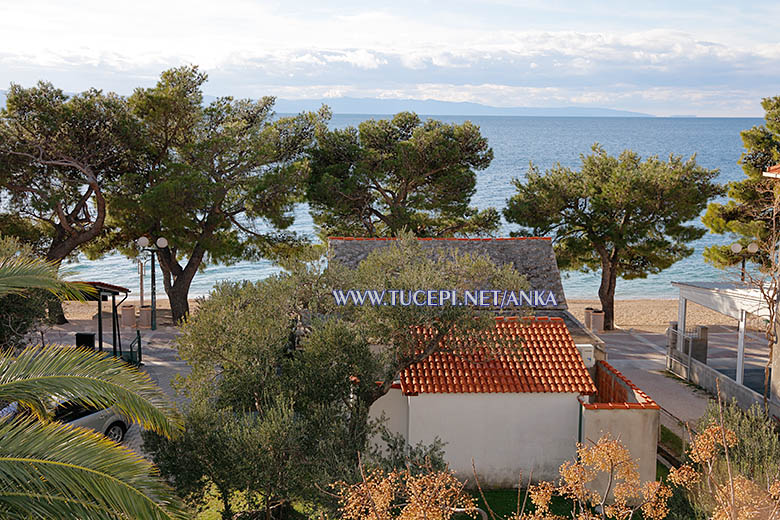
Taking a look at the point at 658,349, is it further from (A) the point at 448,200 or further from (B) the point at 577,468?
(B) the point at 577,468

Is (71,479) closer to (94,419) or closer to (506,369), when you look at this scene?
(94,419)

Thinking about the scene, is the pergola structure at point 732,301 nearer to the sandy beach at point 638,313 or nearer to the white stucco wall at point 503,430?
the white stucco wall at point 503,430

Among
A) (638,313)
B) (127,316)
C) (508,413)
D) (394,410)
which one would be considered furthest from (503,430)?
(638,313)

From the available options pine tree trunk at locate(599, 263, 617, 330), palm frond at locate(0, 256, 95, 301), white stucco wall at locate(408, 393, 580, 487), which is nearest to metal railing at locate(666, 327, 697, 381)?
pine tree trunk at locate(599, 263, 617, 330)

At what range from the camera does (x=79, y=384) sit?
26.6ft

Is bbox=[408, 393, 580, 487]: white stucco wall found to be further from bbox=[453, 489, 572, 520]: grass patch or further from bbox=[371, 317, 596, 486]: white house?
bbox=[453, 489, 572, 520]: grass patch

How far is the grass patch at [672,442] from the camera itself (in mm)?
16844

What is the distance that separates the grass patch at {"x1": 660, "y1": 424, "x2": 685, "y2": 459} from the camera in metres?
16.8

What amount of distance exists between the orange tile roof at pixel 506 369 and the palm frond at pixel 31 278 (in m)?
7.48

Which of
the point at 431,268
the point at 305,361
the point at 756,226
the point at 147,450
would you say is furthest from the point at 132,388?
the point at 756,226

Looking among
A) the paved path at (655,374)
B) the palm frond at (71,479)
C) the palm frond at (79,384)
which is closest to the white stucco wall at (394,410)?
the paved path at (655,374)

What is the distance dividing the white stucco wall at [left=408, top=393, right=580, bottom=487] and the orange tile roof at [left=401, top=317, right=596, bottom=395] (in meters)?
0.22

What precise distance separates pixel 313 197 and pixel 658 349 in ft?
51.0

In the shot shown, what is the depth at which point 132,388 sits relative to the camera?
850cm
